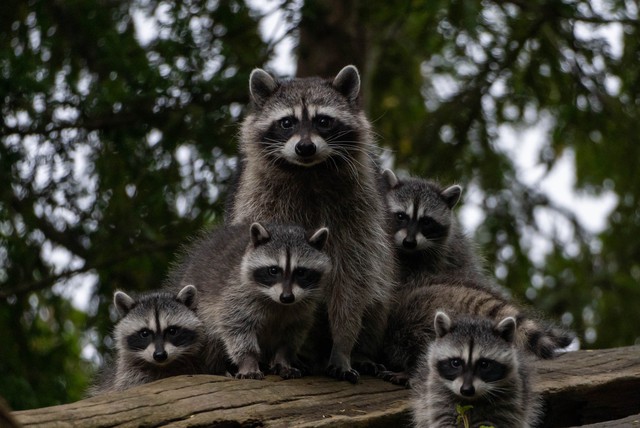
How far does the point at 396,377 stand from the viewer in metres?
5.75

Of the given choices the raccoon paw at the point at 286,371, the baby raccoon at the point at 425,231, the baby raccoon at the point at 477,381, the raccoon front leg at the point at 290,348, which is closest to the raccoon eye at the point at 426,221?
the baby raccoon at the point at 425,231

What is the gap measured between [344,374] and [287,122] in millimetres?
1385

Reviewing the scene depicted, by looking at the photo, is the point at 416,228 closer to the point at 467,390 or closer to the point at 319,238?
the point at 319,238

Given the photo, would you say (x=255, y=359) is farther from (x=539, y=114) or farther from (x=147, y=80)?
(x=539, y=114)

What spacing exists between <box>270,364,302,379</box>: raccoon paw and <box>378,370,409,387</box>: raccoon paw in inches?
20.5

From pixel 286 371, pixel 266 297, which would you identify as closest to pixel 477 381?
pixel 286 371

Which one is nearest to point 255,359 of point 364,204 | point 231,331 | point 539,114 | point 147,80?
point 231,331

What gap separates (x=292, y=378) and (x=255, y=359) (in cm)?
22

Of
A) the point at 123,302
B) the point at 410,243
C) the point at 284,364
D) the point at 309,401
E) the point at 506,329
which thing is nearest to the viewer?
the point at 506,329

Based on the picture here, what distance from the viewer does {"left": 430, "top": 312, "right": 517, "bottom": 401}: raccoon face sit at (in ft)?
15.9

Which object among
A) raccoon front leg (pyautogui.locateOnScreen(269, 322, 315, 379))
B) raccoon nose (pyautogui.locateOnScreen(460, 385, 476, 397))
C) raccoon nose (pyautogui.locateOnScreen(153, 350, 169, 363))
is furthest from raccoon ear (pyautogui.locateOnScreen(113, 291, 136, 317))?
raccoon nose (pyautogui.locateOnScreen(460, 385, 476, 397))

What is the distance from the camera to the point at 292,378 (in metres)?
5.49

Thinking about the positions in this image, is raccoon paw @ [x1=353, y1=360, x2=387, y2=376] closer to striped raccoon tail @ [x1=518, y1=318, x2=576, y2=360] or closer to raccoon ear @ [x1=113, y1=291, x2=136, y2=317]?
striped raccoon tail @ [x1=518, y1=318, x2=576, y2=360]

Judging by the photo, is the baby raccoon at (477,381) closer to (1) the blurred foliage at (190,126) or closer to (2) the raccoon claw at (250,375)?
(2) the raccoon claw at (250,375)
